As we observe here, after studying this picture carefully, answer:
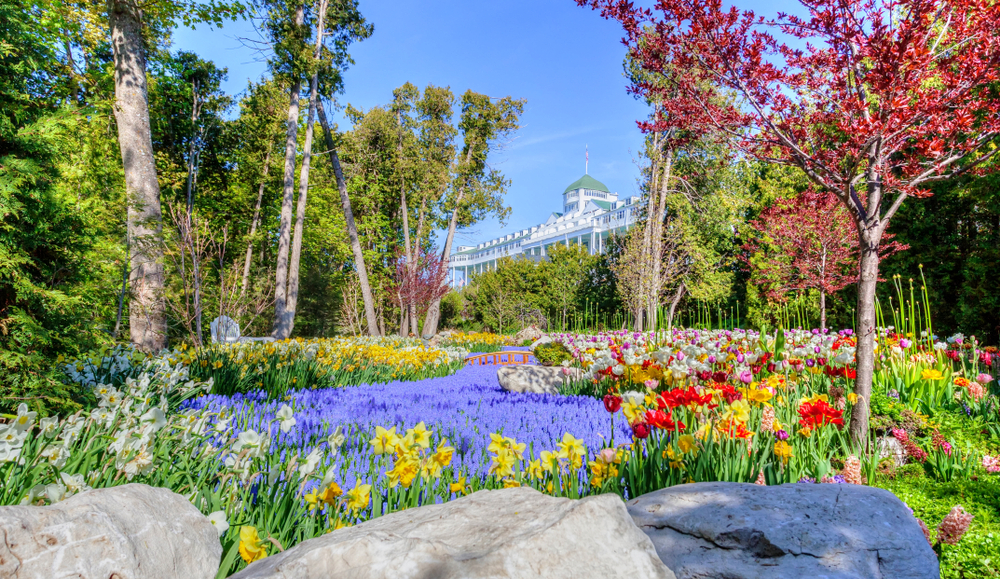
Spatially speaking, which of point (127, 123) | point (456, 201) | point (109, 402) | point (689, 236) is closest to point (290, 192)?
point (127, 123)

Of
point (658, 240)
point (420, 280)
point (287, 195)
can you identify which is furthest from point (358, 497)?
point (420, 280)

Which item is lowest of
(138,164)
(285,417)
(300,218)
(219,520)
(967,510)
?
(967,510)

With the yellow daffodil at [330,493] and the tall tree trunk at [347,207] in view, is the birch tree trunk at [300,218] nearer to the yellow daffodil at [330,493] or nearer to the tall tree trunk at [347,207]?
the tall tree trunk at [347,207]

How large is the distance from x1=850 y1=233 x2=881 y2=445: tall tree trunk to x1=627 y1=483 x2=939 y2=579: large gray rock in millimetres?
1504

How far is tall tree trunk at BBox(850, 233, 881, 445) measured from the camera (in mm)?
2842

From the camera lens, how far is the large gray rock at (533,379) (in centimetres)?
588

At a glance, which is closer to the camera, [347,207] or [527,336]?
[347,207]

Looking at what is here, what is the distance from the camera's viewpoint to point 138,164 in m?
6.15

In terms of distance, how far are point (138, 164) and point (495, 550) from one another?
7.42 m

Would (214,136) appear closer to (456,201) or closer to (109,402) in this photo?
(456,201)

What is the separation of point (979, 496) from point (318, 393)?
5.16 m

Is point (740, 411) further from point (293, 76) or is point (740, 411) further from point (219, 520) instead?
point (293, 76)

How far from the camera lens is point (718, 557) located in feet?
4.67

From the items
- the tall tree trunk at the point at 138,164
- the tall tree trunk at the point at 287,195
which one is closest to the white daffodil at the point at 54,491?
the tall tree trunk at the point at 138,164
